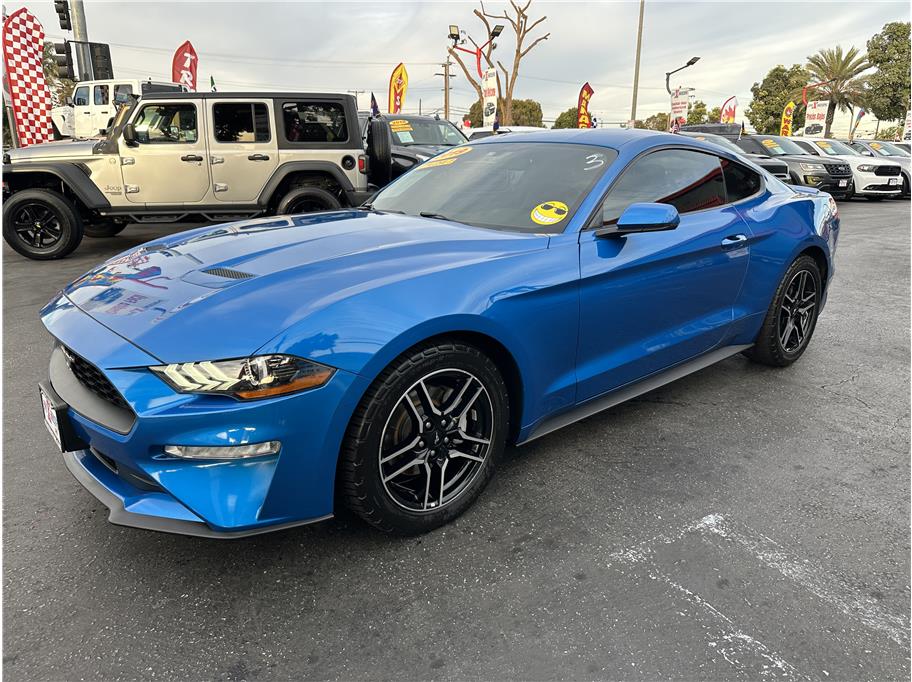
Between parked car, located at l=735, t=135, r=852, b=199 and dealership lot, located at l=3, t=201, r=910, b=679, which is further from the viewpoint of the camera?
parked car, located at l=735, t=135, r=852, b=199

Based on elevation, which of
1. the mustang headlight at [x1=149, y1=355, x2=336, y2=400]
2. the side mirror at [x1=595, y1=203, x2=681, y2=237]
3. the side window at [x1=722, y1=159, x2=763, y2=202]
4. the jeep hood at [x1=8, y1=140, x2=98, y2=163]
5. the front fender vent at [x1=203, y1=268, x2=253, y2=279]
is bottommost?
the mustang headlight at [x1=149, y1=355, x2=336, y2=400]

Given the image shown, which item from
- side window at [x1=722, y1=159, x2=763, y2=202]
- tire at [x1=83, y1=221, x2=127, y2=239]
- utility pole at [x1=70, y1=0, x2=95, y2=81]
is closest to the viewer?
side window at [x1=722, y1=159, x2=763, y2=202]

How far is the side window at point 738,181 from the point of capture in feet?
11.5

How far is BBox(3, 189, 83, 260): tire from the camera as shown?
7.17 m

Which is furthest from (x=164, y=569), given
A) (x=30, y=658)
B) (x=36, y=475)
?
(x=36, y=475)

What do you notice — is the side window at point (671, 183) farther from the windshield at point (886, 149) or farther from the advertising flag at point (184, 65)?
the windshield at point (886, 149)

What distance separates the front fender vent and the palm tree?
2064 inches

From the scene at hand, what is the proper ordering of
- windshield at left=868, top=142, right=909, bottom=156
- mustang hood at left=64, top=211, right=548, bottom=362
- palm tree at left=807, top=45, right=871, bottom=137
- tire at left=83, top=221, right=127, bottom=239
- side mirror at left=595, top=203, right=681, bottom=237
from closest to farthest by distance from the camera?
1. mustang hood at left=64, top=211, right=548, bottom=362
2. side mirror at left=595, top=203, right=681, bottom=237
3. tire at left=83, top=221, right=127, bottom=239
4. windshield at left=868, top=142, right=909, bottom=156
5. palm tree at left=807, top=45, right=871, bottom=137

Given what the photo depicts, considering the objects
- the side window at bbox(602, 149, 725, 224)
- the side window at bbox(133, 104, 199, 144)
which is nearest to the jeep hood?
the side window at bbox(133, 104, 199, 144)

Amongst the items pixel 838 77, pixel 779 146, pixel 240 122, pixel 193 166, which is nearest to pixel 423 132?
pixel 240 122

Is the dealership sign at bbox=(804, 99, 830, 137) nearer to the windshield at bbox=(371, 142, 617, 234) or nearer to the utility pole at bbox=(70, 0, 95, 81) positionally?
the utility pole at bbox=(70, 0, 95, 81)

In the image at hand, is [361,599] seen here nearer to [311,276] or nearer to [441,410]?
[441,410]

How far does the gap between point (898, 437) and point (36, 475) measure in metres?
4.06

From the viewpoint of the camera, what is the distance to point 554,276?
2.46 metres
